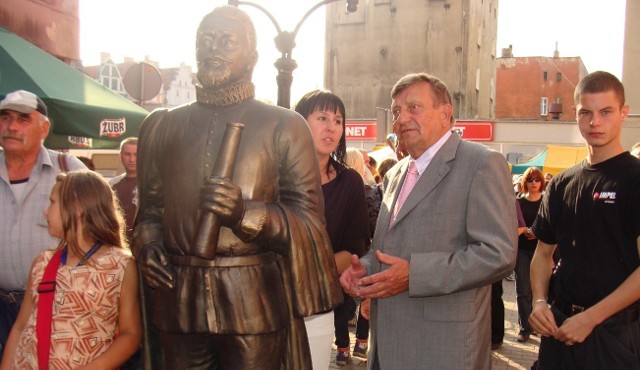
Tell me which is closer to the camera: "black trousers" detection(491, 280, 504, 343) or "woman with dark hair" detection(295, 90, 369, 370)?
"woman with dark hair" detection(295, 90, 369, 370)

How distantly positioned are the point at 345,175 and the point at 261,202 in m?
1.34

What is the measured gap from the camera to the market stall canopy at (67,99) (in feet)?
17.0

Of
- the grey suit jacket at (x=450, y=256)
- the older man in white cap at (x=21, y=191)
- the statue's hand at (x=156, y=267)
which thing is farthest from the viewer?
the older man in white cap at (x=21, y=191)

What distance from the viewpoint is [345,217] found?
11.1 ft

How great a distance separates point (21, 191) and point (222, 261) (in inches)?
79.5

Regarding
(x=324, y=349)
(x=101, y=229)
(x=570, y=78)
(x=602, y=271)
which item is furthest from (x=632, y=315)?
(x=570, y=78)

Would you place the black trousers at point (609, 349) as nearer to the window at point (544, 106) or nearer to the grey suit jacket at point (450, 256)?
the grey suit jacket at point (450, 256)

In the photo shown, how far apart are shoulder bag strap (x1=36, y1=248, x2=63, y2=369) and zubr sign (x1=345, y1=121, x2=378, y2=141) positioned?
70.3 ft

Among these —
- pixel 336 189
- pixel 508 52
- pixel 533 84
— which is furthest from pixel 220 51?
pixel 508 52

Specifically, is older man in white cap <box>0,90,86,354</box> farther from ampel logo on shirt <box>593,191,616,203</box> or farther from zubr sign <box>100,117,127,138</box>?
ampel logo on shirt <box>593,191,616,203</box>

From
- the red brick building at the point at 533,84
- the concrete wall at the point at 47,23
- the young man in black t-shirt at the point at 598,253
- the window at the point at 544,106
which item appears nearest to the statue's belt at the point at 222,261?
the young man in black t-shirt at the point at 598,253

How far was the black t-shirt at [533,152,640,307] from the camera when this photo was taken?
9.02 ft

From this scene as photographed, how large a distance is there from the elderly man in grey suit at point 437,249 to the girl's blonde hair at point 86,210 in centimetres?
108

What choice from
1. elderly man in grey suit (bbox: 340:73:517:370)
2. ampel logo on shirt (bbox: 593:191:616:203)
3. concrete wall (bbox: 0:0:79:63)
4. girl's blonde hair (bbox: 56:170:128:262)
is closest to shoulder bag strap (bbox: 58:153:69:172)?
girl's blonde hair (bbox: 56:170:128:262)
